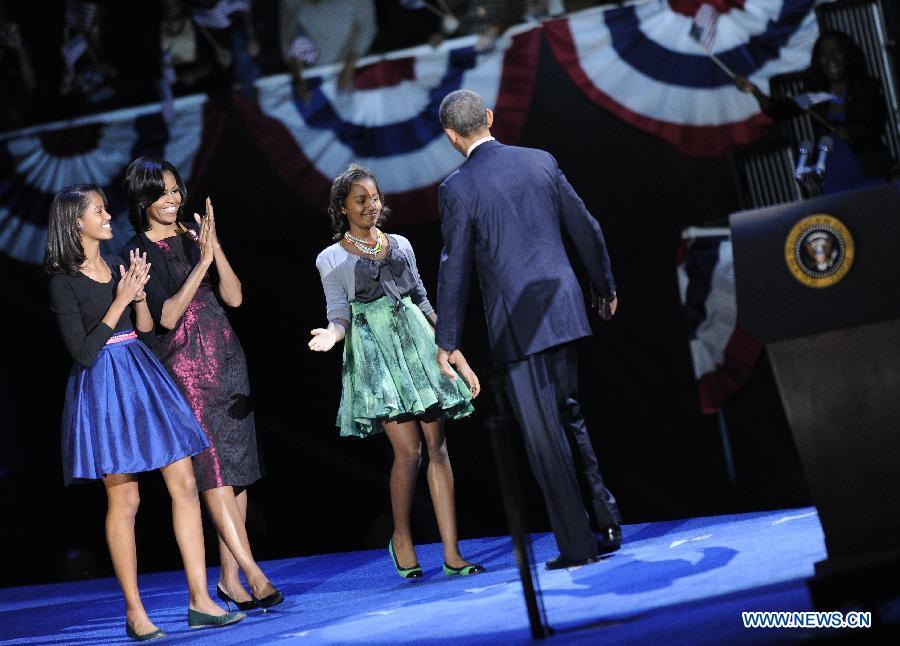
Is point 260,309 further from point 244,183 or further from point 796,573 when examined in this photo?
point 796,573

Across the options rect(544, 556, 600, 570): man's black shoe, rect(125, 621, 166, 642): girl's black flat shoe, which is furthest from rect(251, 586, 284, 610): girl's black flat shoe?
rect(544, 556, 600, 570): man's black shoe

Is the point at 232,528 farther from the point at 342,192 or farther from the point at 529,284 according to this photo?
the point at 529,284

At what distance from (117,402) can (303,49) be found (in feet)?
8.71

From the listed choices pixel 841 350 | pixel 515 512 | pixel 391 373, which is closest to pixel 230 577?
pixel 391 373

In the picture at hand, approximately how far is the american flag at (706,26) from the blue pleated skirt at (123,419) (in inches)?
118

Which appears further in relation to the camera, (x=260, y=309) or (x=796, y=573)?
(x=260, y=309)

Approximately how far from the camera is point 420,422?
5031mm

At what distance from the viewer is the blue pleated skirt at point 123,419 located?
4.42 metres

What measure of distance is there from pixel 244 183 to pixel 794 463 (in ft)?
11.2

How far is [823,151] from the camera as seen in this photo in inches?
198

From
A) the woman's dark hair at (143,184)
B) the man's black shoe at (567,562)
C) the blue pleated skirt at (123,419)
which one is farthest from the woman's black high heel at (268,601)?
the woman's dark hair at (143,184)

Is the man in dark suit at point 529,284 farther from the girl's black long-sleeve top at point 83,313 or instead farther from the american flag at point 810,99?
the american flag at point 810,99

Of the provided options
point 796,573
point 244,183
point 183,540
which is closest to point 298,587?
point 183,540

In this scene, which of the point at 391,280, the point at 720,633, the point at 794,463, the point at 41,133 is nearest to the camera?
the point at 720,633
